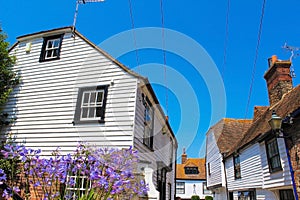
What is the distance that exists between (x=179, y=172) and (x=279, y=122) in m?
30.2

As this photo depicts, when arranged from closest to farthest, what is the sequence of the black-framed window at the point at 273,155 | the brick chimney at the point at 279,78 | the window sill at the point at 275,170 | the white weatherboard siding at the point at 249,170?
the window sill at the point at 275,170
the black-framed window at the point at 273,155
the white weatherboard siding at the point at 249,170
the brick chimney at the point at 279,78

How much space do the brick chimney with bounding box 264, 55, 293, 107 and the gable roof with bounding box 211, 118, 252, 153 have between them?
22.7 ft

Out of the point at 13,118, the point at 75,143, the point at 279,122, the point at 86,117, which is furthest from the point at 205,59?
the point at 13,118

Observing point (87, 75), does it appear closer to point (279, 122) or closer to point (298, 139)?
point (279, 122)

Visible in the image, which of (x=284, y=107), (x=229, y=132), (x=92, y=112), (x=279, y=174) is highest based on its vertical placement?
(x=229, y=132)

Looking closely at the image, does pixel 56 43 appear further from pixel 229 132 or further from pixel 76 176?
pixel 229 132

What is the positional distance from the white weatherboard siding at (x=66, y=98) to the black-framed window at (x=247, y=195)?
962 centimetres

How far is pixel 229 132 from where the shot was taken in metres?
21.0

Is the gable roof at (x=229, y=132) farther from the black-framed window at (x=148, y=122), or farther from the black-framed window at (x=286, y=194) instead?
the black-framed window at (x=148, y=122)

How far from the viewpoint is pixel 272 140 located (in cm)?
1016

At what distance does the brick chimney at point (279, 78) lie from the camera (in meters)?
12.4

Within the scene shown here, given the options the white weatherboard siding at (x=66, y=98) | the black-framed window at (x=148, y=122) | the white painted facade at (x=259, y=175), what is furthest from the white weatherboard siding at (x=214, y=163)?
the white weatherboard siding at (x=66, y=98)

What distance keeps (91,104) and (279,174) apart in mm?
8183

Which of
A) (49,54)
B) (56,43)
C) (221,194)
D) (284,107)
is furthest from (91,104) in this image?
(221,194)
